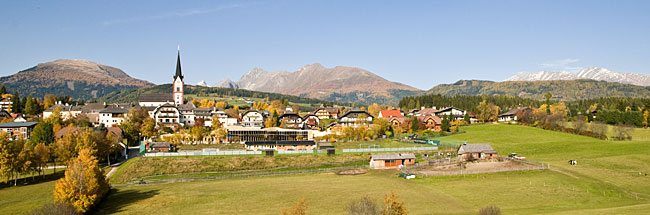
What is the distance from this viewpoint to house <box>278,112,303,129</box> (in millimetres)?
106938

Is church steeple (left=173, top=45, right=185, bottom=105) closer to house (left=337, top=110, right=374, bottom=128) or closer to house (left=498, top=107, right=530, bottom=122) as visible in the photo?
house (left=337, top=110, right=374, bottom=128)

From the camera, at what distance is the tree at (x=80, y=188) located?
40531 mm

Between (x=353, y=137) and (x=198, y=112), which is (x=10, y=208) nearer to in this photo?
(x=353, y=137)

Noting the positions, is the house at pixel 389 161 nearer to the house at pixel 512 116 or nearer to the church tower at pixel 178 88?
the house at pixel 512 116

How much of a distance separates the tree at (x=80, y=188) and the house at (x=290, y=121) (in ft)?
204

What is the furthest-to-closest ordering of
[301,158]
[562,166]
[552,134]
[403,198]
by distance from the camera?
[552,134] → [301,158] → [562,166] → [403,198]

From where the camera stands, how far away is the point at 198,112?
11181cm

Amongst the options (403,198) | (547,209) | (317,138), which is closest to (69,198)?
(403,198)

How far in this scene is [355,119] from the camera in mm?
111688

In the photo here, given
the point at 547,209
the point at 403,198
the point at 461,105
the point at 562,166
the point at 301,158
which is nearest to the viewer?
the point at 547,209

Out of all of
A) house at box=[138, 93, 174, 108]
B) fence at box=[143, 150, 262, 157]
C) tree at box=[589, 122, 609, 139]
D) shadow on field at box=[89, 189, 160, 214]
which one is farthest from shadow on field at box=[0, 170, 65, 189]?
tree at box=[589, 122, 609, 139]

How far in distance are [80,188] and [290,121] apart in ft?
228

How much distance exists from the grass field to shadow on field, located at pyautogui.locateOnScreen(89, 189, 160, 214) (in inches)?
Result: 3.5

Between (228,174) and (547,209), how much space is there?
38658 millimetres
